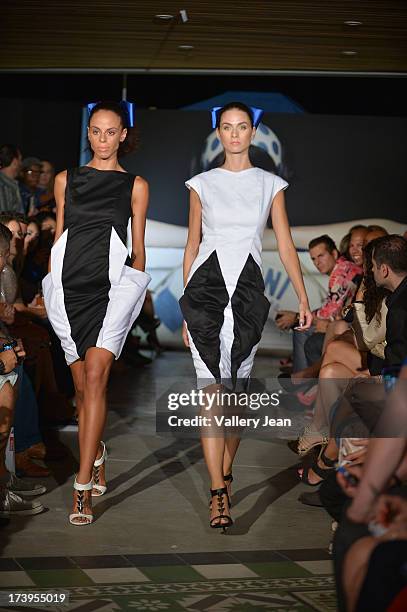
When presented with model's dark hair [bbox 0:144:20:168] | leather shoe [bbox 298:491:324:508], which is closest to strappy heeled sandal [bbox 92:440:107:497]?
leather shoe [bbox 298:491:324:508]

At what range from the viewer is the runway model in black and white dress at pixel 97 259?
4.09m

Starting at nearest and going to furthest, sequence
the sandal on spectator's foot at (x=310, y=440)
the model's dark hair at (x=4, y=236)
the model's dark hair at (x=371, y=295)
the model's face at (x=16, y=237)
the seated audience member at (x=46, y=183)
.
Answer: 1. the model's dark hair at (x=4, y=236)
2. the model's dark hair at (x=371, y=295)
3. the sandal on spectator's foot at (x=310, y=440)
4. the model's face at (x=16, y=237)
5. the seated audience member at (x=46, y=183)

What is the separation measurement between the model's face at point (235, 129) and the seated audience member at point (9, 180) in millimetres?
3000

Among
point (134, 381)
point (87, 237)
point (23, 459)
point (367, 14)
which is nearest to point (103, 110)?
point (87, 237)

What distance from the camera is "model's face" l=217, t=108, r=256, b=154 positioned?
409 centimetres

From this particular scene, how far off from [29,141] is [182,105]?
1.46 m

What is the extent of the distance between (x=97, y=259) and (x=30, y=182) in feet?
Answer: 12.8

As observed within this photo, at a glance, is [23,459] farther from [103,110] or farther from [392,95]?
[392,95]

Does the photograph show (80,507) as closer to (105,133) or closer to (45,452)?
(45,452)

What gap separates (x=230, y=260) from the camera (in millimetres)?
4113

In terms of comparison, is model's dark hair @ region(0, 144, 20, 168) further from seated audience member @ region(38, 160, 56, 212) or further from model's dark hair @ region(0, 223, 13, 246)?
model's dark hair @ region(0, 223, 13, 246)

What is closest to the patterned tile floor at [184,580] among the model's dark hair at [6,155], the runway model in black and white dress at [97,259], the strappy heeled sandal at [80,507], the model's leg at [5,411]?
the strappy heeled sandal at [80,507]

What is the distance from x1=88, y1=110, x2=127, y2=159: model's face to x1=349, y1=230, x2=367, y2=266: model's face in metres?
3.23

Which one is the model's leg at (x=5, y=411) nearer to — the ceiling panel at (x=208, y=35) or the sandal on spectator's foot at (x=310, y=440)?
the sandal on spectator's foot at (x=310, y=440)
